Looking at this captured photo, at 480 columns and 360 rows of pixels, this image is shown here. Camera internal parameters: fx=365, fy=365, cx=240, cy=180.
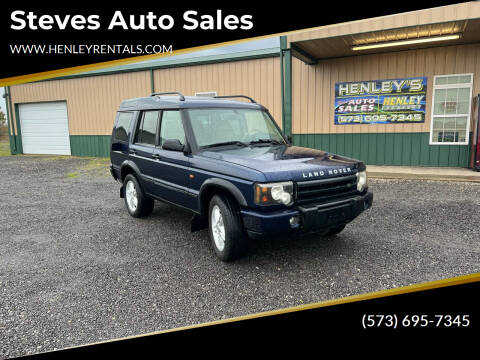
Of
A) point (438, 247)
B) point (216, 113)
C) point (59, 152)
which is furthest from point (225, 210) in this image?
point (59, 152)

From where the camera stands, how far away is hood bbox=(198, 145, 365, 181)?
3818 mm

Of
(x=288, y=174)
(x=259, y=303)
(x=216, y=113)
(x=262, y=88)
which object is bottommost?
(x=259, y=303)

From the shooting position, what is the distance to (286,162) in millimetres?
4070

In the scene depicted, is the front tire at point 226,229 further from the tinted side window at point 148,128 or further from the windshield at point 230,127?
the tinted side window at point 148,128

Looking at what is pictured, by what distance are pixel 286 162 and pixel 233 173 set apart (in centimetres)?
61

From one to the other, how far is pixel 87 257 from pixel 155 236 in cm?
105

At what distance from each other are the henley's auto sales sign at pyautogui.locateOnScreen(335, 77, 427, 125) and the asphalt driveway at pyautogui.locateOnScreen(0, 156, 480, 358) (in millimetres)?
4160

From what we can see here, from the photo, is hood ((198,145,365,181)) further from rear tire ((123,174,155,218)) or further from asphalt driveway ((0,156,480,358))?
rear tire ((123,174,155,218))

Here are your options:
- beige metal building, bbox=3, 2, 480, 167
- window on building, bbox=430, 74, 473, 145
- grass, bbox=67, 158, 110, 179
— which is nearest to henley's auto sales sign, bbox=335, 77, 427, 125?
beige metal building, bbox=3, 2, 480, 167

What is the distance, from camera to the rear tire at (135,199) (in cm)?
615

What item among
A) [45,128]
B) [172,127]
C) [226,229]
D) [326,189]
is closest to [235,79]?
[172,127]

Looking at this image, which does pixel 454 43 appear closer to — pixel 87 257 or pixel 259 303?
pixel 259 303

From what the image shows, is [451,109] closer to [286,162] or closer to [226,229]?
[286,162]

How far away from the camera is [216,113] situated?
16.8 ft
